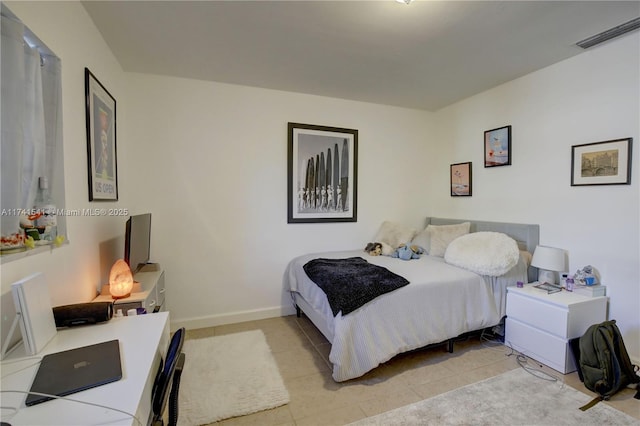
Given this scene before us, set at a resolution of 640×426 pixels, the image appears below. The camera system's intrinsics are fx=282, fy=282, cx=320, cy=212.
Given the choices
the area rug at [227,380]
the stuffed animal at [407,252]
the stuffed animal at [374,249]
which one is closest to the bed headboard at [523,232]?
the stuffed animal at [407,252]

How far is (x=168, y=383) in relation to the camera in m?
1.01

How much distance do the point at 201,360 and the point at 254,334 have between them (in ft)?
1.96

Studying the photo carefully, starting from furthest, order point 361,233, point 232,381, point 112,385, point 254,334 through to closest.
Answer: point 361,233, point 254,334, point 232,381, point 112,385

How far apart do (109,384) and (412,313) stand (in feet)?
6.55

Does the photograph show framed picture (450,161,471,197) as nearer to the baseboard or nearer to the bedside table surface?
the bedside table surface

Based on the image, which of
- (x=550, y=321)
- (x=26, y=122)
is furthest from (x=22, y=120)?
(x=550, y=321)

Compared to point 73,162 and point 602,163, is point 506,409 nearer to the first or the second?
point 602,163

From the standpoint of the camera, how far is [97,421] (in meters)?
0.75

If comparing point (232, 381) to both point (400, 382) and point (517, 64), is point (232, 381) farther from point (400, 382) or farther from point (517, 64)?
point (517, 64)

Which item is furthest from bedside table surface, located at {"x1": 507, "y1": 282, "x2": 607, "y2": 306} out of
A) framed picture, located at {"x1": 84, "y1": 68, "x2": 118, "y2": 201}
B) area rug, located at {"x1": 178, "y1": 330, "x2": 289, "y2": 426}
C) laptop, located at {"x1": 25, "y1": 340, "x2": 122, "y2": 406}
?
framed picture, located at {"x1": 84, "y1": 68, "x2": 118, "y2": 201}

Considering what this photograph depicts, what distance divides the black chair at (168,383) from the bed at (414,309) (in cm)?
120

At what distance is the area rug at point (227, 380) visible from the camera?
1.83m

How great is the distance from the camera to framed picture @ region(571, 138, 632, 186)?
224 centimetres

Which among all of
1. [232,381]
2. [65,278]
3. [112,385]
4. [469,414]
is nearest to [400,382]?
[469,414]
